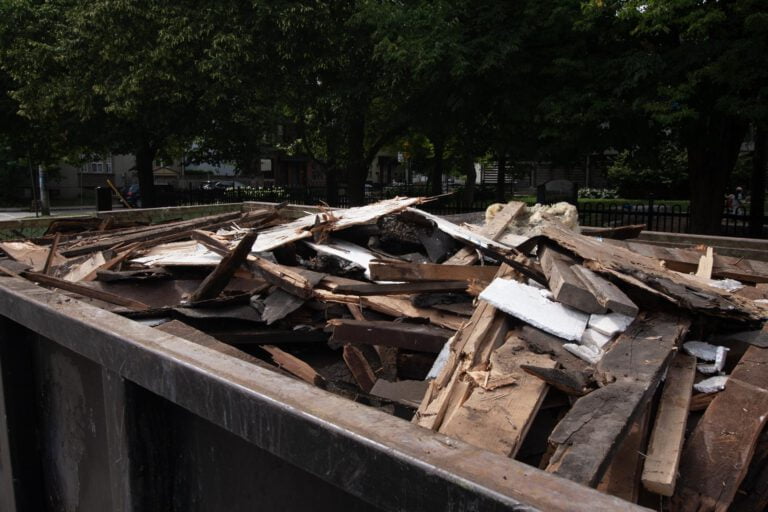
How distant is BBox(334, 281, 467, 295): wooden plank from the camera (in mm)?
3432

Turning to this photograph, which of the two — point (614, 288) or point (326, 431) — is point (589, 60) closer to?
point (614, 288)

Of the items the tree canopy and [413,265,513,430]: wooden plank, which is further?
the tree canopy

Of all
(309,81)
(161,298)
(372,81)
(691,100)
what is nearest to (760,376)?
(161,298)

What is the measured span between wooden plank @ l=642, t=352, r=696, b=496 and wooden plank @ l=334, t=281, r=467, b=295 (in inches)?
49.6

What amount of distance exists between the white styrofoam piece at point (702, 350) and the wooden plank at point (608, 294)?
26 centimetres

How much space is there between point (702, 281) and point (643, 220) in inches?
509

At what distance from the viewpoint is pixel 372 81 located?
15.3 meters

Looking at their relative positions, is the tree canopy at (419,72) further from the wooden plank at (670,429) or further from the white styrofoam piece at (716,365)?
the wooden plank at (670,429)

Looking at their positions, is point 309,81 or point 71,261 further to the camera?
point 309,81

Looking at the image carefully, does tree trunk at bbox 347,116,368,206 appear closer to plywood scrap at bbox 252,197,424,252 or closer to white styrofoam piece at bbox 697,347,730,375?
plywood scrap at bbox 252,197,424,252

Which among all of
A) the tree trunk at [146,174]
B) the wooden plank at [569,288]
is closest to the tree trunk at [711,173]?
the wooden plank at [569,288]

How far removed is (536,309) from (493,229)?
1797mm

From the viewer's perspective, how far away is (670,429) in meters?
1.93

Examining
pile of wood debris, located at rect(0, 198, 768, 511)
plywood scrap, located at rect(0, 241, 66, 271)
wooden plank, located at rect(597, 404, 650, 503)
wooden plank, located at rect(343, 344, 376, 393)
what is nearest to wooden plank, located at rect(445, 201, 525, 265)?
pile of wood debris, located at rect(0, 198, 768, 511)
